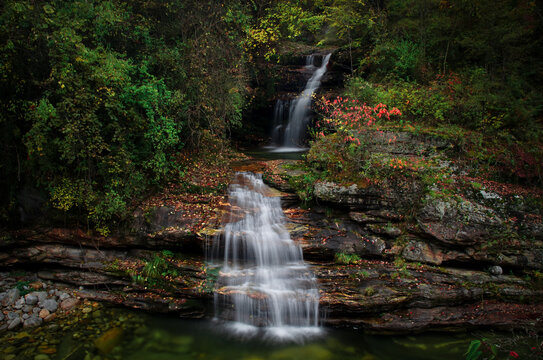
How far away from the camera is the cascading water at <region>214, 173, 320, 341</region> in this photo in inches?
237

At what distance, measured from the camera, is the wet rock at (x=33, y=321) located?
5.48 m

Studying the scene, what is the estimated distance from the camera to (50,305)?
5.86 metres

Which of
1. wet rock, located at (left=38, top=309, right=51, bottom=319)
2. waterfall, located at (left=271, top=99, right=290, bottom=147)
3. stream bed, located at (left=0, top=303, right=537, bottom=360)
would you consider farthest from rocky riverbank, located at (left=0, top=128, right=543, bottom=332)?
waterfall, located at (left=271, top=99, right=290, bottom=147)

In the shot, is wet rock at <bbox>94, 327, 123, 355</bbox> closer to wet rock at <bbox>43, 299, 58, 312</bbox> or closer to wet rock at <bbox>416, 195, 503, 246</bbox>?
wet rock at <bbox>43, 299, 58, 312</bbox>

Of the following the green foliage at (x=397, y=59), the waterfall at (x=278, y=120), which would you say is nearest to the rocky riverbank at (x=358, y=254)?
the green foliage at (x=397, y=59)

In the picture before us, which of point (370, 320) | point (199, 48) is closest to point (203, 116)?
point (199, 48)

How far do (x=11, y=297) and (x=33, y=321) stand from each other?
91 cm

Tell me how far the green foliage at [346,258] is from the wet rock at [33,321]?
657 centimetres

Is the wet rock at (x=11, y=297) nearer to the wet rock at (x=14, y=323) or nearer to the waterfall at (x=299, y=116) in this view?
the wet rock at (x=14, y=323)

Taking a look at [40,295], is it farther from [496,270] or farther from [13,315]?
[496,270]

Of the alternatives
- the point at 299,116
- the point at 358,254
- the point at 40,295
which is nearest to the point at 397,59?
the point at 299,116

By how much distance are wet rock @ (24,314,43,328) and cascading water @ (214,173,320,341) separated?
357 centimetres

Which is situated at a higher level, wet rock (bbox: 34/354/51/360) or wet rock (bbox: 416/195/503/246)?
wet rock (bbox: 416/195/503/246)

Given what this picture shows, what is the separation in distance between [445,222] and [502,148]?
139 inches
